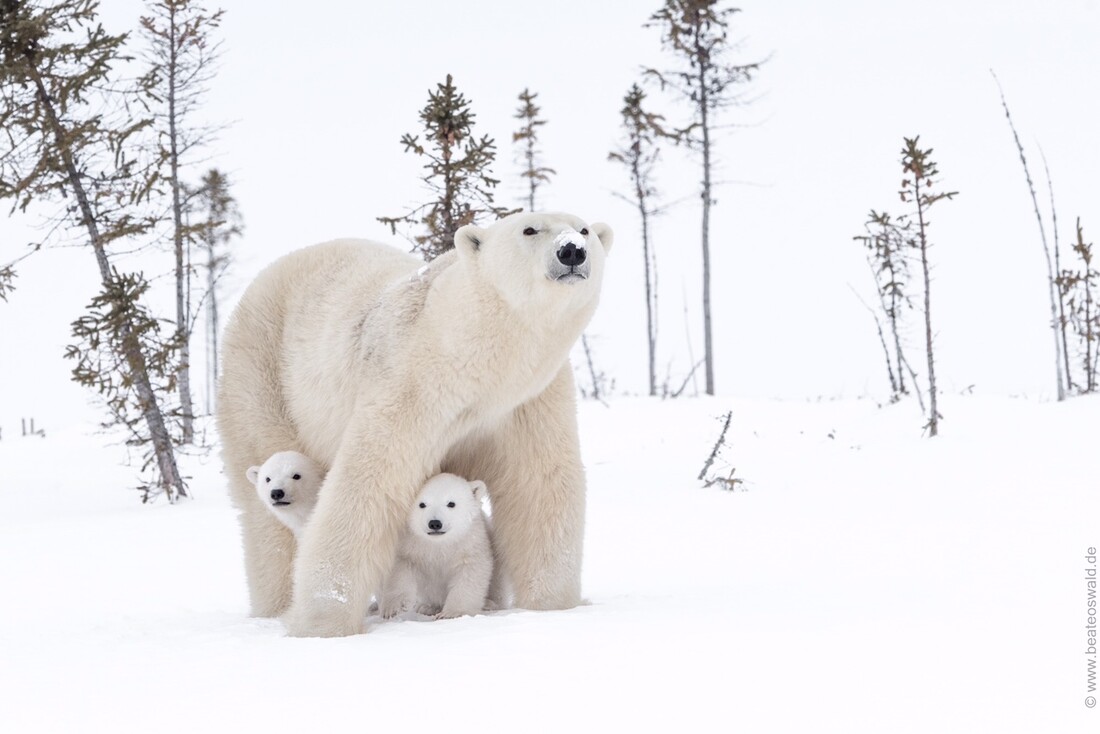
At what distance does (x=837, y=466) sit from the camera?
1241 cm

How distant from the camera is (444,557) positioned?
502 centimetres

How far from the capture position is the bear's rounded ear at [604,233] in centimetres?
476

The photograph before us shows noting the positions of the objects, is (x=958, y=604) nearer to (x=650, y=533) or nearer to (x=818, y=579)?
(x=818, y=579)

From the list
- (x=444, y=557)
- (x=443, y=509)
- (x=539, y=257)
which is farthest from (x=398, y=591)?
(x=539, y=257)

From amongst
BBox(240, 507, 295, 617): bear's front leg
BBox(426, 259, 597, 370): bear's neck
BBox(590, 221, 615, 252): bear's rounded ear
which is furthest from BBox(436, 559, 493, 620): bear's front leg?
BBox(590, 221, 615, 252): bear's rounded ear

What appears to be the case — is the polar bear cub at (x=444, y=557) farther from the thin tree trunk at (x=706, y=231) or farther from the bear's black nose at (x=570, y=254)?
the thin tree trunk at (x=706, y=231)

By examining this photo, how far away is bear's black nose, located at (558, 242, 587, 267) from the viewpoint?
4.03 meters

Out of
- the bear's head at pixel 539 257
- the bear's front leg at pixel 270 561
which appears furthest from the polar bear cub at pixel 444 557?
the bear's head at pixel 539 257

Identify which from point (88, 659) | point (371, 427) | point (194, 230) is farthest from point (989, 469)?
point (194, 230)

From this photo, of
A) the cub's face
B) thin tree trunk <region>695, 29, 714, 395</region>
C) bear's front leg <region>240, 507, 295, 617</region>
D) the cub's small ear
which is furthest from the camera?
thin tree trunk <region>695, 29, 714, 395</region>

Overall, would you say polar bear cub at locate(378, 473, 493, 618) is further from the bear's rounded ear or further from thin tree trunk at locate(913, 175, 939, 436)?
thin tree trunk at locate(913, 175, 939, 436)

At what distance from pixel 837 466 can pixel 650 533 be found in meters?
4.10

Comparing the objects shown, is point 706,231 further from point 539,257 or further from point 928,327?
point 539,257

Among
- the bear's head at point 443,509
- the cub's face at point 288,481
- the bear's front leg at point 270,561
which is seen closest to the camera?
the bear's head at point 443,509
